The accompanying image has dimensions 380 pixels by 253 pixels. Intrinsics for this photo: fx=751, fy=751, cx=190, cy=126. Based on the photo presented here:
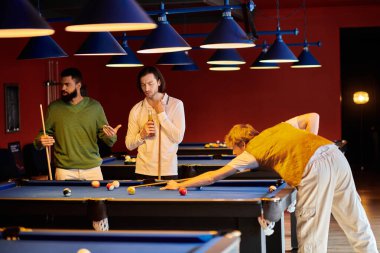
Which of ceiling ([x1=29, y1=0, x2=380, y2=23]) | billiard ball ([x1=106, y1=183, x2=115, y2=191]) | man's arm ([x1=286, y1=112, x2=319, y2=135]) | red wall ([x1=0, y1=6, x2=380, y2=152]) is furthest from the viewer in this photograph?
red wall ([x1=0, y1=6, x2=380, y2=152])

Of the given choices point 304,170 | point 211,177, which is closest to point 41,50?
point 211,177

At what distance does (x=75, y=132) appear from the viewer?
5785mm

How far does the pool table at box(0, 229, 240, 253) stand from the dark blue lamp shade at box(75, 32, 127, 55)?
2230 mm

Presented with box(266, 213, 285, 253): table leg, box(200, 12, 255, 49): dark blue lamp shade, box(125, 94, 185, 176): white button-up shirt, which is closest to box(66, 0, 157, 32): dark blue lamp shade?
box(200, 12, 255, 49): dark blue lamp shade

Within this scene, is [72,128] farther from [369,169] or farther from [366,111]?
[366,111]

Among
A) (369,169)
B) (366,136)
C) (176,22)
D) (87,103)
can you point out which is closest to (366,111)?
(366,136)

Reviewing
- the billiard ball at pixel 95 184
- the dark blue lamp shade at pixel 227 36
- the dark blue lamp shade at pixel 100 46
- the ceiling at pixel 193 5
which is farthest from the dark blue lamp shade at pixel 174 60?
the billiard ball at pixel 95 184

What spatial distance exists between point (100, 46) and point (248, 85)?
22.0 feet

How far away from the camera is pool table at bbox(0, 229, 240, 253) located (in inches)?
118

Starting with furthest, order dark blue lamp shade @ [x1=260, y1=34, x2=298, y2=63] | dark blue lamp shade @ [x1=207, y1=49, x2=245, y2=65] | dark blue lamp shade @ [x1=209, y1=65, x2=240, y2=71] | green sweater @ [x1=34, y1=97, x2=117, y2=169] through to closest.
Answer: dark blue lamp shade @ [x1=209, y1=65, x2=240, y2=71], dark blue lamp shade @ [x1=207, y1=49, x2=245, y2=65], dark blue lamp shade @ [x1=260, y1=34, x2=298, y2=63], green sweater @ [x1=34, y1=97, x2=117, y2=169]

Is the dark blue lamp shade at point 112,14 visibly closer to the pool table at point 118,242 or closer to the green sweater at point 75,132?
the pool table at point 118,242

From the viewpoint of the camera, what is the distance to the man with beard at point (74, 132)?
5.78 metres

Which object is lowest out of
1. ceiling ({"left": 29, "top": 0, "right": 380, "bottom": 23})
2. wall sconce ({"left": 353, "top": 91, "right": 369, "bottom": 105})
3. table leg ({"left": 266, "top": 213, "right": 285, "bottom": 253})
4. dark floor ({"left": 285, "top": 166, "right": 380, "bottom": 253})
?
dark floor ({"left": 285, "top": 166, "right": 380, "bottom": 253})

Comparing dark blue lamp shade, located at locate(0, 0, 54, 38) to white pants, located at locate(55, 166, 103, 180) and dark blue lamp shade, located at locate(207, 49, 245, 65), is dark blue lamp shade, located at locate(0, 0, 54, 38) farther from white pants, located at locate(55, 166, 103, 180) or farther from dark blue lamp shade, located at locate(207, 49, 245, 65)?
dark blue lamp shade, located at locate(207, 49, 245, 65)
